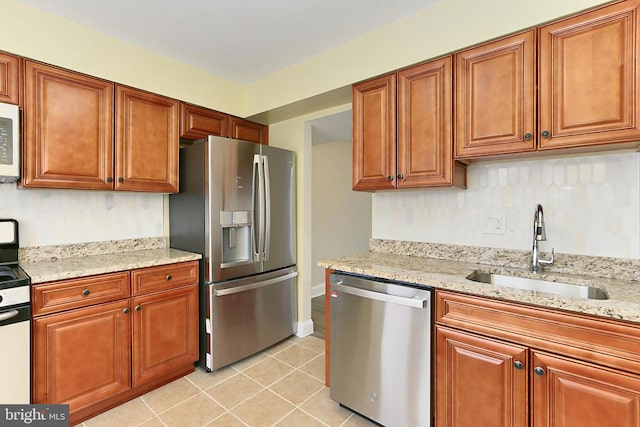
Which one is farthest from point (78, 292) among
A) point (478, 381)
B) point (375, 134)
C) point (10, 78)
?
point (478, 381)

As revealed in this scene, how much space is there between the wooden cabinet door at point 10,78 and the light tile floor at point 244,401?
6.36 feet

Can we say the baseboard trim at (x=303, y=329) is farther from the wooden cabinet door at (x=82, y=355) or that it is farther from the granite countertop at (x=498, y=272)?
the wooden cabinet door at (x=82, y=355)

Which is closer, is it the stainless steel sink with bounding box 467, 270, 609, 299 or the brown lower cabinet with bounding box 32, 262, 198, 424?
the stainless steel sink with bounding box 467, 270, 609, 299

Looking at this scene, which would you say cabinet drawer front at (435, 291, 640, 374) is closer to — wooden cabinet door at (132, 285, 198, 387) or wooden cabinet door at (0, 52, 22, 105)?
wooden cabinet door at (132, 285, 198, 387)

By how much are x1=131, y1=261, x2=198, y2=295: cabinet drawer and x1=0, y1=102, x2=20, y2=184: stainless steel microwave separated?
86 centimetres

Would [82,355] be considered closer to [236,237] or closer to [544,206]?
[236,237]

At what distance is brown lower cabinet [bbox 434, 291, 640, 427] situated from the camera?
1.10m

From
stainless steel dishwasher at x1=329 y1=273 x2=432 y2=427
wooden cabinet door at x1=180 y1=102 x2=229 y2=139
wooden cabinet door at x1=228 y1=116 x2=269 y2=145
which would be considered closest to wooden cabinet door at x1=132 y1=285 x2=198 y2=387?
stainless steel dishwasher at x1=329 y1=273 x2=432 y2=427

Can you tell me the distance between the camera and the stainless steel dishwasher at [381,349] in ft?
5.09

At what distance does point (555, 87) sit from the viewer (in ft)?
4.83

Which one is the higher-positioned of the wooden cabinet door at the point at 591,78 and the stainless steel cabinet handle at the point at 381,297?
the wooden cabinet door at the point at 591,78

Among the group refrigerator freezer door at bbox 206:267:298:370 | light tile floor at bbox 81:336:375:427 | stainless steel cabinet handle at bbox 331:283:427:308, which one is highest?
stainless steel cabinet handle at bbox 331:283:427:308

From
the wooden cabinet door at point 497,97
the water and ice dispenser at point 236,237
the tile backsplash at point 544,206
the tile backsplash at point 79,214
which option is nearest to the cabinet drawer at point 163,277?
the water and ice dispenser at point 236,237

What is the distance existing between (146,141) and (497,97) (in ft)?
7.72
